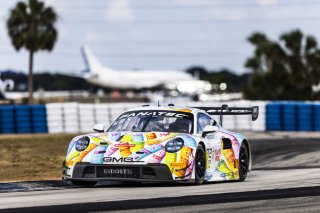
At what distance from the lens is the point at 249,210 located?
32.4 feet

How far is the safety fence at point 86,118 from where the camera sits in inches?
1438

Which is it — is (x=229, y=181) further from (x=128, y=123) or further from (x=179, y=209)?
(x=179, y=209)

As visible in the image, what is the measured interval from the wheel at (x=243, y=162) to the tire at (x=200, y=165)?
155cm

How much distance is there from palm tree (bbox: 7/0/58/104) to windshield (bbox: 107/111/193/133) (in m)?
54.0

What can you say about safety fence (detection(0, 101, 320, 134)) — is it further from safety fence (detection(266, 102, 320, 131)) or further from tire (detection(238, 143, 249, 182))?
tire (detection(238, 143, 249, 182))

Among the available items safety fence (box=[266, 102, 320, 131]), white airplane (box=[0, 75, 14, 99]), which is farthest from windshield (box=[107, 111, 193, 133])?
white airplane (box=[0, 75, 14, 99])

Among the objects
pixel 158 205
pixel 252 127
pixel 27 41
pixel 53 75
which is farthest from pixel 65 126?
pixel 53 75

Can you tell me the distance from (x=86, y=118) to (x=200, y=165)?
24.9 m

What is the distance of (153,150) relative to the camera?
12.7 m

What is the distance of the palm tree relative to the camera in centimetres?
6819

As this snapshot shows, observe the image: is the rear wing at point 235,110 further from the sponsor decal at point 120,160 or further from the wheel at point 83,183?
the sponsor decal at point 120,160

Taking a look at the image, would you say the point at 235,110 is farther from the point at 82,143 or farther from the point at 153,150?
the point at 82,143

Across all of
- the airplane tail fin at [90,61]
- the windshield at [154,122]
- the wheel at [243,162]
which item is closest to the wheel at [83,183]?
the windshield at [154,122]

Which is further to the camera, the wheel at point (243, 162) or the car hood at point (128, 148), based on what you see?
the wheel at point (243, 162)
